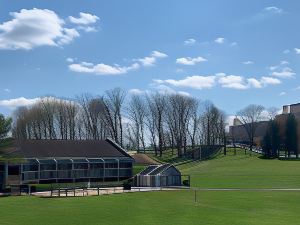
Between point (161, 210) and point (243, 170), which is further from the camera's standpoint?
point (243, 170)

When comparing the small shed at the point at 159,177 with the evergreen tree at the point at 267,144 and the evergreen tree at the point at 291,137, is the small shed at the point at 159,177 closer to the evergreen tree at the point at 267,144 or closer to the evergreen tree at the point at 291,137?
the evergreen tree at the point at 267,144

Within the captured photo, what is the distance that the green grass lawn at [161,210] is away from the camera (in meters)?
27.2

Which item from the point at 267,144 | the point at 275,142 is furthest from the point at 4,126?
the point at 275,142

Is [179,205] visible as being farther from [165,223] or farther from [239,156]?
[239,156]

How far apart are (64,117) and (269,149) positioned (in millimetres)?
45226

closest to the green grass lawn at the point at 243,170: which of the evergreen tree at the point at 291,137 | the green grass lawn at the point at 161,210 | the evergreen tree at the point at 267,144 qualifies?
the evergreen tree at the point at 267,144

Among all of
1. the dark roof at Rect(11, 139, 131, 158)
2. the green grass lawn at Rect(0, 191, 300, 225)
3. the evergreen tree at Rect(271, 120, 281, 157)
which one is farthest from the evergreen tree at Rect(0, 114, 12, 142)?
the evergreen tree at Rect(271, 120, 281, 157)

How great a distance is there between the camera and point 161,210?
32.8 meters

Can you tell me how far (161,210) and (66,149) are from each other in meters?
33.3

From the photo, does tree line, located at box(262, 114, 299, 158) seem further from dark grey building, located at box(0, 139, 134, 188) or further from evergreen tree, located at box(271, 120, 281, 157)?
dark grey building, located at box(0, 139, 134, 188)

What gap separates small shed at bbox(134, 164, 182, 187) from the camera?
→ 60594 millimetres

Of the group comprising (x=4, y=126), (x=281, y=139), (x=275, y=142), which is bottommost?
(x=275, y=142)

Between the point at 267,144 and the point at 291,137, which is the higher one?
the point at 291,137

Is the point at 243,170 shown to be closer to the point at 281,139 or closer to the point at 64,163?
the point at 281,139
